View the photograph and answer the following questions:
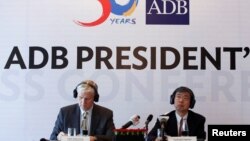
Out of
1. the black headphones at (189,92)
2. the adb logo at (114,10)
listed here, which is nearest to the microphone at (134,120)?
the black headphones at (189,92)

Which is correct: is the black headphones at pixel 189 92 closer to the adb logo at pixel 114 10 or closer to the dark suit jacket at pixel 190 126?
the dark suit jacket at pixel 190 126

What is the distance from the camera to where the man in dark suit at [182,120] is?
4.18 m

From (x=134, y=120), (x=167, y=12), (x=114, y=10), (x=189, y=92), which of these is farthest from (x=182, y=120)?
(x=114, y=10)

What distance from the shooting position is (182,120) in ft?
14.3

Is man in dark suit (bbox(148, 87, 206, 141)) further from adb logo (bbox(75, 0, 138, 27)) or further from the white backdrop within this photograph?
adb logo (bbox(75, 0, 138, 27))

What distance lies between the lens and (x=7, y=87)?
4957 millimetres

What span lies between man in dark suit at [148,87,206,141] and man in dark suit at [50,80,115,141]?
47 centimetres

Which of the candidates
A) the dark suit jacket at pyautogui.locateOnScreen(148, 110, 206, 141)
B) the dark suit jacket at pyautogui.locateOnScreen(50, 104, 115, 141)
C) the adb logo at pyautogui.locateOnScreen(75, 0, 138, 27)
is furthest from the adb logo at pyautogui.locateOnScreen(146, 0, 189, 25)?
the dark suit jacket at pyautogui.locateOnScreen(50, 104, 115, 141)

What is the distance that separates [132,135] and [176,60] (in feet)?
5.22

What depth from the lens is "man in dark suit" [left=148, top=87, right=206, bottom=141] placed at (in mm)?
4180

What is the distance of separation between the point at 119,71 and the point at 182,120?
1.02m

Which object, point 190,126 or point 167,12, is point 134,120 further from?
Result: point 167,12

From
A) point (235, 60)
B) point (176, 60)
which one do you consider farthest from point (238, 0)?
point (176, 60)

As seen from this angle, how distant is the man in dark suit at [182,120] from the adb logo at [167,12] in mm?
868
